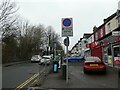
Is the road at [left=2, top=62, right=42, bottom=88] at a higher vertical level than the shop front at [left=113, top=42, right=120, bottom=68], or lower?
lower

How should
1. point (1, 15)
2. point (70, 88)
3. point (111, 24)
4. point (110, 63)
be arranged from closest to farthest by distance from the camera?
point (70, 88) → point (110, 63) → point (111, 24) → point (1, 15)

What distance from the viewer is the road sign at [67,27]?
465 inches

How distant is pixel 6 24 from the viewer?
36.7m

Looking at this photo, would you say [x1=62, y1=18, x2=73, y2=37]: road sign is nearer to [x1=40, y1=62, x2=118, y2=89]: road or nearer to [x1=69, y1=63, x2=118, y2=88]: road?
[x1=40, y1=62, x2=118, y2=89]: road

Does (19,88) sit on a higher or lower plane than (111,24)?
lower

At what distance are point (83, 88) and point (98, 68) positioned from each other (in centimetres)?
731

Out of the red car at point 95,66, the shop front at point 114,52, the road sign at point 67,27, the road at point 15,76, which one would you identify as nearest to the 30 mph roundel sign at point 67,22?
the road sign at point 67,27

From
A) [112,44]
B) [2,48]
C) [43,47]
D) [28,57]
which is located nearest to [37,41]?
[28,57]

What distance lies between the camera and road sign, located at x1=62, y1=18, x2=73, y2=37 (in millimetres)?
11805

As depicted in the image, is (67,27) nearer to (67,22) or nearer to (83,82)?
(67,22)

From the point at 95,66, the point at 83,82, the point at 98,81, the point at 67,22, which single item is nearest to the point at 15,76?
the point at 95,66

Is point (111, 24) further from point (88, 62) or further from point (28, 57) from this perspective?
point (28, 57)

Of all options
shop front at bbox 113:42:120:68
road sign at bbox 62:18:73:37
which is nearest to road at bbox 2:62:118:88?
road sign at bbox 62:18:73:37

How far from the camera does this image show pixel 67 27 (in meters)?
11.9
